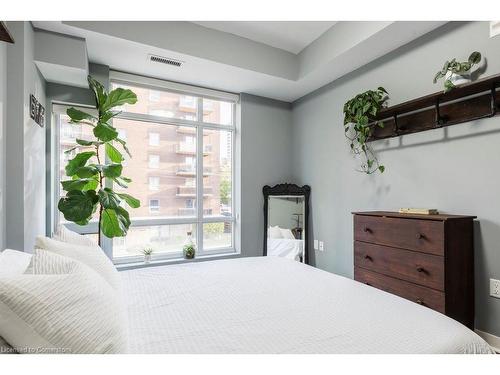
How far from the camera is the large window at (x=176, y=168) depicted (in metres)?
3.31

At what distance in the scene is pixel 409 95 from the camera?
2.52m

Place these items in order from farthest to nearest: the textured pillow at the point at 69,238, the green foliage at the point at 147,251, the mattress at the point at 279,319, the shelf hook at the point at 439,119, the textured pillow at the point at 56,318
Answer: the green foliage at the point at 147,251 < the shelf hook at the point at 439,119 < the textured pillow at the point at 69,238 < the mattress at the point at 279,319 < the textured pillow at the point at 56,318

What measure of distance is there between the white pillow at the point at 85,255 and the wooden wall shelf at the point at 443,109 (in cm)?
240

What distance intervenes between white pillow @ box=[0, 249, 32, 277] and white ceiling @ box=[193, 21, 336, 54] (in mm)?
2394

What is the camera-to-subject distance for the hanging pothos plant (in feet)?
8.66

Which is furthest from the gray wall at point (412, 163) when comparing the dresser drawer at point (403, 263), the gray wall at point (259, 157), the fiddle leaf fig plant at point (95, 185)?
the fiddle leaf fig plant at point (95, 185)

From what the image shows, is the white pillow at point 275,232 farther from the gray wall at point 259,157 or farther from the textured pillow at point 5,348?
the textured pillow at point 5,348

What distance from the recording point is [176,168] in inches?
139

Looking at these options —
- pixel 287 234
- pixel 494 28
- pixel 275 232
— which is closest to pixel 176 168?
pixel 275 232

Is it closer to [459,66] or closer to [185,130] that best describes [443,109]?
[459,66]

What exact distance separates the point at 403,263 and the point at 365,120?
1261 millimetres

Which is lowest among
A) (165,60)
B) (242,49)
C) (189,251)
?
(189,251)

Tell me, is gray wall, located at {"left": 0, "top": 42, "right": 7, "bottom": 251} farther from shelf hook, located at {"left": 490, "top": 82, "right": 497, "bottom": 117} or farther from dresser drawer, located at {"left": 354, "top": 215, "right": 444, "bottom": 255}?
shelf hook, located at {"left": 490, "top": 82, "right": 497, "bottom": 117}
